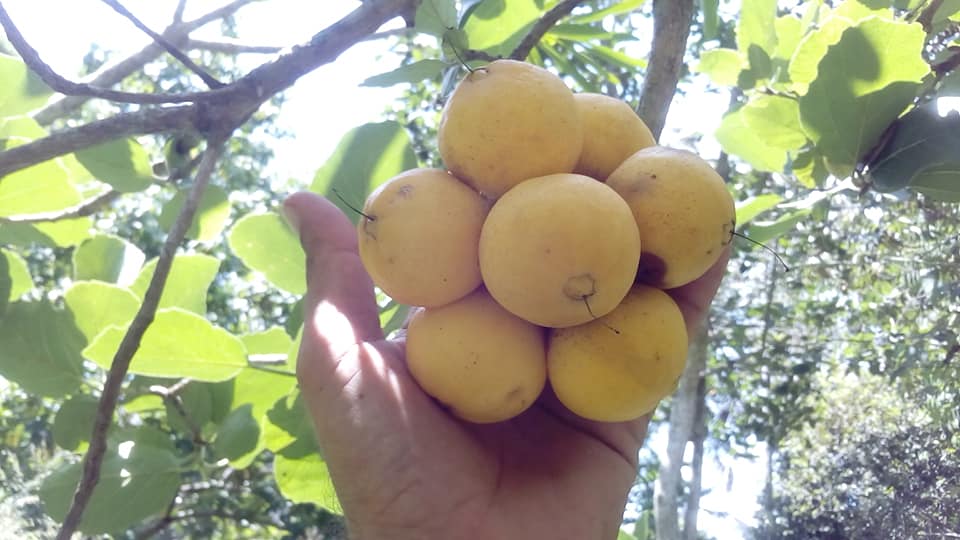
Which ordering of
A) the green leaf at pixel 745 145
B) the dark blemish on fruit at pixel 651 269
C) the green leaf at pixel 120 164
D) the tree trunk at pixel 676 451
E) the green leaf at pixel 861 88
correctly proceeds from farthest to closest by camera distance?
the tree trunk at pixel 676 451 < the green leaf at pixel 745 145 < the green leaf at pixel 120 164 < the green leaf at pixel 861 88 < the dark blemish on fruit at pixel 651 269

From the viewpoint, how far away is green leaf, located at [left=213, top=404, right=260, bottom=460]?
6.49 ft

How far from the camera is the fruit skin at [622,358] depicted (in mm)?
1009

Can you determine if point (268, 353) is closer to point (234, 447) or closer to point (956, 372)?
point (234, 447)

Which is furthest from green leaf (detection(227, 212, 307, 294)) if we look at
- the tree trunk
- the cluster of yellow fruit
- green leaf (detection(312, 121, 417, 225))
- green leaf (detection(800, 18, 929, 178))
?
the tree trunk

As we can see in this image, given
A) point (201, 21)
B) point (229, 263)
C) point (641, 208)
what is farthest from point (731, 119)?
point (229, 263)

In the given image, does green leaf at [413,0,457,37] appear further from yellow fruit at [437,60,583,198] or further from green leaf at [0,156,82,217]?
green leaf at [0,156,82,217]

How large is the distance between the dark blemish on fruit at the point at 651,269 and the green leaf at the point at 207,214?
124cm

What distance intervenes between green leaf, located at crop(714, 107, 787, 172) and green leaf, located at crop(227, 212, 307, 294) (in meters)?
0.97

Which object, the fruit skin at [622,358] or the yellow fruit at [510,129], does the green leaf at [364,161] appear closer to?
the yellow fruit at [510,129]

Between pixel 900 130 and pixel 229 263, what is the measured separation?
6.63 meters

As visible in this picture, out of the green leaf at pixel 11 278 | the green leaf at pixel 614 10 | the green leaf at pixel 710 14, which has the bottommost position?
the green leaf at pixel 11 278

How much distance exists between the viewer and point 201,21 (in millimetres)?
2814

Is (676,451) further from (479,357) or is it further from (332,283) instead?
(479,357)

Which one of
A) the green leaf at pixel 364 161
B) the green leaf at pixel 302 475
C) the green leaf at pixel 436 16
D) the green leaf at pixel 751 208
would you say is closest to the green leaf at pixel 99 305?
the green leaf at pixel 302 475
